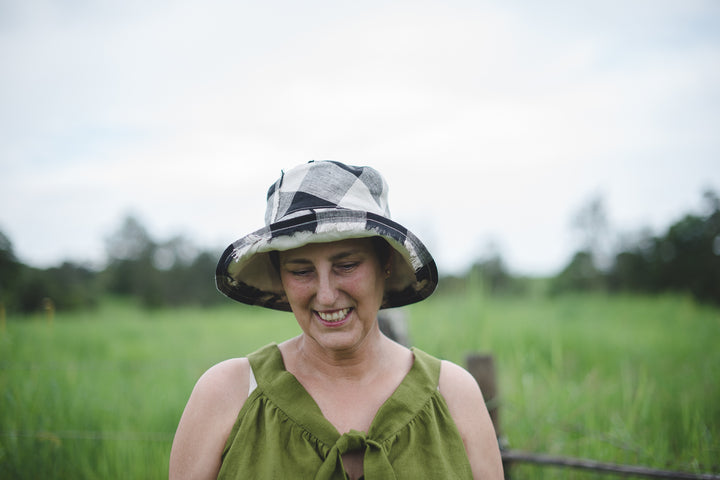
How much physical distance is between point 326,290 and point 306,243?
0.17 m

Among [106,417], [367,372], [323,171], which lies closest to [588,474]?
[367,372]

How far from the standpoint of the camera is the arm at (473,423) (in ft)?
5.13

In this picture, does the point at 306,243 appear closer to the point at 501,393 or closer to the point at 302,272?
the point at 302,272

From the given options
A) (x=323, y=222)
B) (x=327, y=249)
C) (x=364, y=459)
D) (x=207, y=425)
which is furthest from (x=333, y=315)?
(x=207, y=425)

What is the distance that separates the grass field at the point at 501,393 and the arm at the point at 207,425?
5.61ft

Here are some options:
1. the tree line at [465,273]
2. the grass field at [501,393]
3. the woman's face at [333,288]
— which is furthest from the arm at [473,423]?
the tree line at [465,273]

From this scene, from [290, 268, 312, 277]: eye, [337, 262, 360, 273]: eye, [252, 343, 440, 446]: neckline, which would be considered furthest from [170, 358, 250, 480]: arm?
[337, 262, 360, 273]: eye

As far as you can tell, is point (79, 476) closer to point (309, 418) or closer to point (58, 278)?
point (309, 418)

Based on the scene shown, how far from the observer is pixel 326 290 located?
1.40 m

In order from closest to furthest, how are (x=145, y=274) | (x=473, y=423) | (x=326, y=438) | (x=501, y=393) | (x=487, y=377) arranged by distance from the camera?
(x=326, y=438) → (x=473, y=423) → (x=487, y=377) → (x=501, y=393) → (x=145, y=274)

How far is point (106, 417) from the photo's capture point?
3.50 metres

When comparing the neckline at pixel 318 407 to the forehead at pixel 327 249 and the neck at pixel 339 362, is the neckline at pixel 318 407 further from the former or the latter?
the forehead at pixel 327 249

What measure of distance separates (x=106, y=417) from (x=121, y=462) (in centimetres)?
79

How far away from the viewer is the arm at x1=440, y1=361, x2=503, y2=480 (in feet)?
5.13
